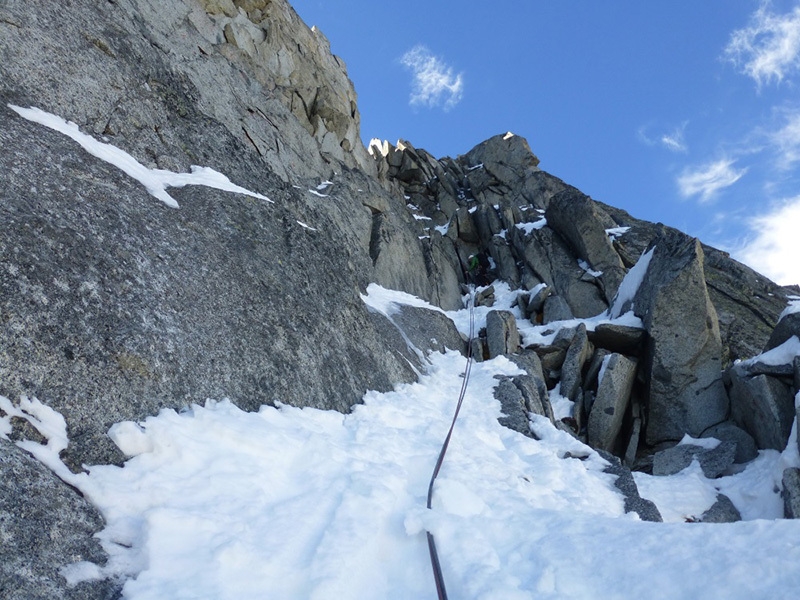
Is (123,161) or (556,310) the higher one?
(556,310)

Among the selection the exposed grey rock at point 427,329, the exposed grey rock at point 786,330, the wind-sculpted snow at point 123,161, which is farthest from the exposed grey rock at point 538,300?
the wind-sculpted snow at point 123,161

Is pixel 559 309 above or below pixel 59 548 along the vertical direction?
above

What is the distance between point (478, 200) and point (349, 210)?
26.7m

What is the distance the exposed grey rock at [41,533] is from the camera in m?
3.87

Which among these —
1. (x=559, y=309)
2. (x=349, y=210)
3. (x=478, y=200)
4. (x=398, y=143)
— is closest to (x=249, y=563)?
(x=349, y=210)

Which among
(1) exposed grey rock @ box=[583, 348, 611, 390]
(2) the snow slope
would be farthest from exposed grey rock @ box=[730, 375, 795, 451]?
(2) the snow slope

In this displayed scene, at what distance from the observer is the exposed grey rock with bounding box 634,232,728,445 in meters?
21.0

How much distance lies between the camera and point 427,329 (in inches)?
868

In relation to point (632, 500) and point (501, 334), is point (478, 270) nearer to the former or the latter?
point (501, 334)

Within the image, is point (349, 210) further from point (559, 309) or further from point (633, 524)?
point (633, 524)

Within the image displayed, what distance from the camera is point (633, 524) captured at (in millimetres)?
5637

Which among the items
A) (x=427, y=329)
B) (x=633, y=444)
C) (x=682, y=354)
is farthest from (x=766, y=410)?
(x=427, y=329)

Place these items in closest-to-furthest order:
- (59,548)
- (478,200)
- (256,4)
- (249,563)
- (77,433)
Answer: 1. (59,548)
2. (249,563)
3. (77,433)
4. (256,4)
5. (478,200)

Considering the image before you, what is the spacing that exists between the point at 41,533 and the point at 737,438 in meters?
21.2
